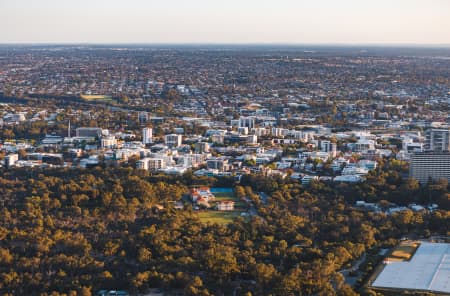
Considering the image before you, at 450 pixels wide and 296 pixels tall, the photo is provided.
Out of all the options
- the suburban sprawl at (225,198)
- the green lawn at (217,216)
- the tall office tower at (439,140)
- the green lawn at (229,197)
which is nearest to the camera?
the suburban sprawl at (225,198)

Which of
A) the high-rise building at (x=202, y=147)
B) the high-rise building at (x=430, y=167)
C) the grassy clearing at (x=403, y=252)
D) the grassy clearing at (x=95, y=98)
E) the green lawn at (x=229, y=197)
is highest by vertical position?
the high-rise building at (x=430, y=167)

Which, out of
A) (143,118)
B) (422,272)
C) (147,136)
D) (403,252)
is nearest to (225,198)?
(403,252)

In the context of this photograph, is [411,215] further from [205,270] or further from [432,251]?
[205,270]

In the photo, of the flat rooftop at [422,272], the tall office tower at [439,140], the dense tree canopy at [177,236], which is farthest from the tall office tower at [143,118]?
the flat rooftop at [422,272]

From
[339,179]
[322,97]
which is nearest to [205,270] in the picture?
[339,179]

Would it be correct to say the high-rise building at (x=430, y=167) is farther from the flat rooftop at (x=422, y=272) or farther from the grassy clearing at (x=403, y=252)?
the flat rooftop at (x=422, y=272)

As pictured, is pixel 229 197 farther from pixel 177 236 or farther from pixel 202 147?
pixel 202 147

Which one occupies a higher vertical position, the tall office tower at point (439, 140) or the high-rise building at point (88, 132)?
the tall office tower at point (439, 140)
